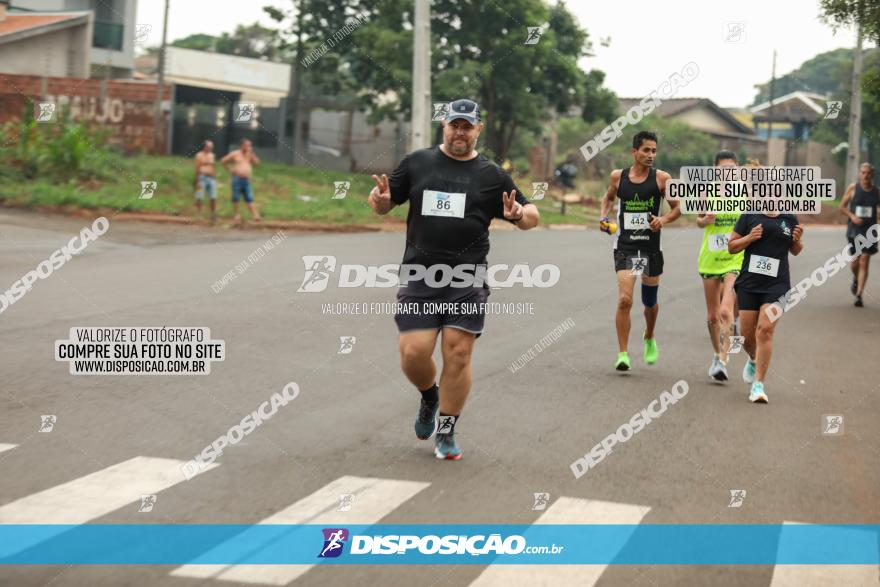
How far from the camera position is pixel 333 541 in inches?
228

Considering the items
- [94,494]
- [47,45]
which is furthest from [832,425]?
[47,45]

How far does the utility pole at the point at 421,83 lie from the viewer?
2461 cm

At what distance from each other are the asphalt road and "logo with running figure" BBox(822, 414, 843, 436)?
0.31ft

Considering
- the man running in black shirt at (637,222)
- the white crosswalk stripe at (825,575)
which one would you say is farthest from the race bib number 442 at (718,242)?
the white crosswalk stripe at (825,575)

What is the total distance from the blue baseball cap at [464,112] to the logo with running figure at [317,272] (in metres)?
8.76

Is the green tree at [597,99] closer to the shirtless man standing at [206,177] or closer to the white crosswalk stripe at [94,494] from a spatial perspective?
the shirtless man standing at [206,177]

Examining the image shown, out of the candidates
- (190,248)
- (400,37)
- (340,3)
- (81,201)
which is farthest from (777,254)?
(340,3)

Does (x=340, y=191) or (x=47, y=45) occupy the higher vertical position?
(x=47, y=45)

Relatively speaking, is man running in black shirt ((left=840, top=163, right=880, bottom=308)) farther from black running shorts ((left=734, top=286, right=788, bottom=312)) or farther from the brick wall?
the brick wall

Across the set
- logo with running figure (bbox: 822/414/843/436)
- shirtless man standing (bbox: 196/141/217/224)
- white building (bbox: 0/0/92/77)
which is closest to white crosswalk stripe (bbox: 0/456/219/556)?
logo with running figure (bbox: 822/414/843/436)

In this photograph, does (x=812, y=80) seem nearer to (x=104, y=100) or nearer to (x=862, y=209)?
(x=104, y=100)

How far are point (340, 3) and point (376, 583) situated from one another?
37835 mm

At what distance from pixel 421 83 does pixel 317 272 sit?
8040 mm

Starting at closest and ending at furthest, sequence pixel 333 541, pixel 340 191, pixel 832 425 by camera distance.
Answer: pixel 333 541 → pixel 832 425 → pixel 340 191
